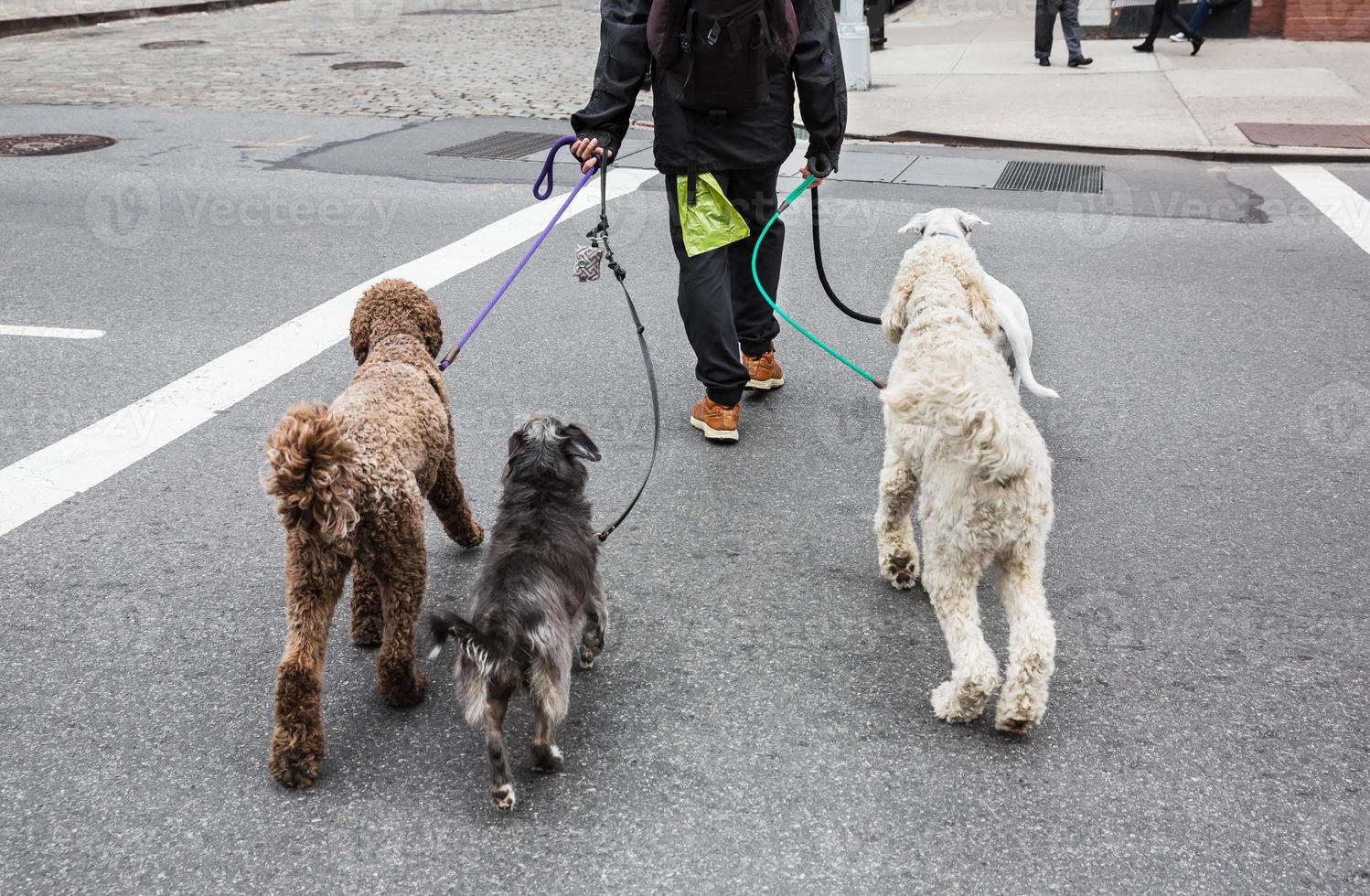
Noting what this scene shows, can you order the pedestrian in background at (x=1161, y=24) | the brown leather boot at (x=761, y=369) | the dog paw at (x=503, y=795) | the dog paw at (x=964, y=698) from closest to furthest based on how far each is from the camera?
the dog paw at (x=503, y=795) → the dog paw at (x=964, y=698) → the brown leather boot at (x=761, y=369) → the pedestrian in background at (x=1161, y=24)

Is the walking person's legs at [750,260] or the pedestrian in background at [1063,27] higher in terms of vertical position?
the pedestrian in background at [1063,27]

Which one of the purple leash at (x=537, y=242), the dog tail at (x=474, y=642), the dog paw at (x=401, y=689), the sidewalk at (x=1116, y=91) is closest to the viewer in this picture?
the dog tail at (x=474, y=642)

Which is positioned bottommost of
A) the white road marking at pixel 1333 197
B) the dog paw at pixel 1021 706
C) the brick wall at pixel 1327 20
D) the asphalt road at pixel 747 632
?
the asphalt road at pixel 747 632

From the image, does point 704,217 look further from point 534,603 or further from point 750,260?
point 534,603

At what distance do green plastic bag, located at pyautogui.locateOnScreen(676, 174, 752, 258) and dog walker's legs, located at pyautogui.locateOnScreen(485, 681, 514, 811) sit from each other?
106 inches

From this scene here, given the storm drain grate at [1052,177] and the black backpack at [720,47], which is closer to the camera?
the black backpack at [720,47]

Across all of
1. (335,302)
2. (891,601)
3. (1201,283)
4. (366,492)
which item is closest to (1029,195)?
(1201,283)

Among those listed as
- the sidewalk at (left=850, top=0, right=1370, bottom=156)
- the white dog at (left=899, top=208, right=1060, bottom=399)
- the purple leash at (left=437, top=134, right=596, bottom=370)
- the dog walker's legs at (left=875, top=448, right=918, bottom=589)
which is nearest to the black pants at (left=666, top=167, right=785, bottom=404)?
the purple leash at (left=437, top=134, right=596, bottom=370)

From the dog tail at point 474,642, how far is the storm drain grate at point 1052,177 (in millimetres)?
7937

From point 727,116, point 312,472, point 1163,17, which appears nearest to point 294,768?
point 312,472

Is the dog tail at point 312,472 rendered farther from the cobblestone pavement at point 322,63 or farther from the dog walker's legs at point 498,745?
the cobblestone pavement at point 322,63

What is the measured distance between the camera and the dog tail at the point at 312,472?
2818mm

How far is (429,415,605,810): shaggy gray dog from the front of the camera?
2871mm

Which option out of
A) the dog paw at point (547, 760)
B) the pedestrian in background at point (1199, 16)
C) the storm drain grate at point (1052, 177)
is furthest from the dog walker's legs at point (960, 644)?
the pedestrian in background at point (1199, 16)
